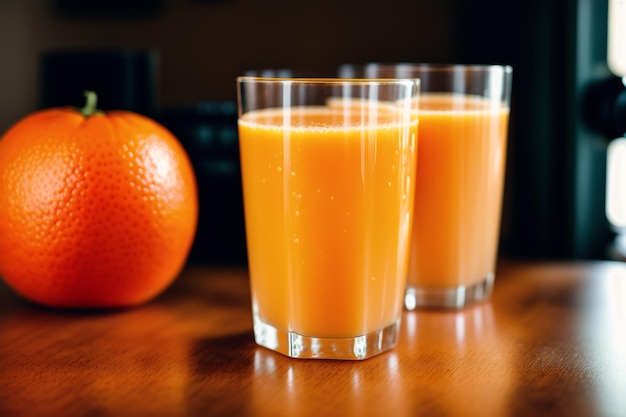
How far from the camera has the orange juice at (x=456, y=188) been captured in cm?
77

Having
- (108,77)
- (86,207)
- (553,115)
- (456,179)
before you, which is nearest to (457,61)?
(553,115)

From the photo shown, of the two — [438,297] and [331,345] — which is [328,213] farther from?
[438,297]

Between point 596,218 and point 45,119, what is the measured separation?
70 cm

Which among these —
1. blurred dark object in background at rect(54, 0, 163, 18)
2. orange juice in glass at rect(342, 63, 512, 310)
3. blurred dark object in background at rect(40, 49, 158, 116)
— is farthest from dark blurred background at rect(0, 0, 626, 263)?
orange juice in glass at rect(342, 63, 512, 310)

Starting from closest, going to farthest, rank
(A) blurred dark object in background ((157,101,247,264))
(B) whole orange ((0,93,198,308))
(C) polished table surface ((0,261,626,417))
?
(C) polished table surface ((0,261,626,417))
(B) whole orange ((0,93,198,308))
(A) blurred dark object in background ((157,101,247,264))

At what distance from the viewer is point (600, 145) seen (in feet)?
3.36

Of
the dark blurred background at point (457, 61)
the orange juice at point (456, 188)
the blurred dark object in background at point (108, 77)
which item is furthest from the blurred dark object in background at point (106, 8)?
the orange juice at point (456, 188)

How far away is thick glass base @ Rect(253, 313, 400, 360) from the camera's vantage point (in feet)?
2.16

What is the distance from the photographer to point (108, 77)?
100 cm

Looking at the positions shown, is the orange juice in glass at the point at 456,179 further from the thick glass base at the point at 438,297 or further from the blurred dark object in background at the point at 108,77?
the blurred dark object in background at the point at 108,77

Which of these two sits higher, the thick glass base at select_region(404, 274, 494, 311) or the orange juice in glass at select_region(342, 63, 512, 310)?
the orange juice in glass at select_region(342, 63, 512, 310)

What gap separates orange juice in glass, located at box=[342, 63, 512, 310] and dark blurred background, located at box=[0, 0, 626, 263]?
0.70 feet

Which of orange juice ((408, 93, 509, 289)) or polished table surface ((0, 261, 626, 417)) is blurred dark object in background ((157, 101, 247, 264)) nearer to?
polished table surface ((0, 261, 626, 417))

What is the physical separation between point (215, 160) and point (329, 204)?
0.36 m
